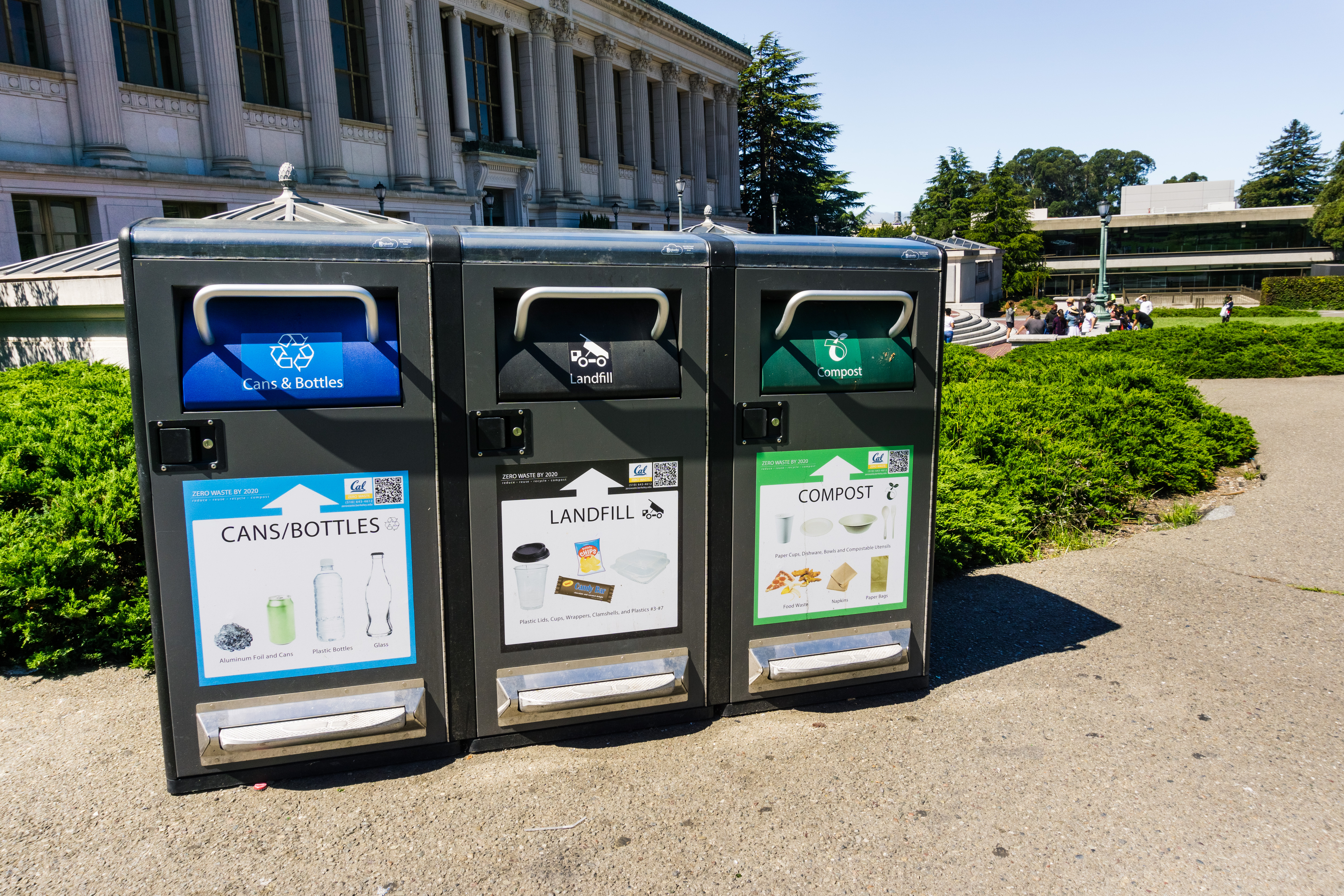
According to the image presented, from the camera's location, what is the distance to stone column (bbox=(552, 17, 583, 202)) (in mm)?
41062

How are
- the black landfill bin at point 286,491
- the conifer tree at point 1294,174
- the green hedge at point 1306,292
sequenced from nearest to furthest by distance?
the black landfill bin at point 286,491 → the green hedge at point 1306,292 → the conifer tree at point 1294,174

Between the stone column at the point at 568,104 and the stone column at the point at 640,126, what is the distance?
594cm

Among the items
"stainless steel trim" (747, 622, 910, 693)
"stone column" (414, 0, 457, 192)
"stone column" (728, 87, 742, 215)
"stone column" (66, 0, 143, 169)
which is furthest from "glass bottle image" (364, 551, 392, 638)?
"stone column" (728, 87, 742, 215)

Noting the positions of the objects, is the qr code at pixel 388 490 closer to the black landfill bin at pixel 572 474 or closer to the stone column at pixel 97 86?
the black landfill bin at pixel 572 474

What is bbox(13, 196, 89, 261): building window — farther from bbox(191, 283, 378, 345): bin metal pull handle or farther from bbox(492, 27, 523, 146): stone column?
bbox(191, 283, 378, 345): bin metal pull handle

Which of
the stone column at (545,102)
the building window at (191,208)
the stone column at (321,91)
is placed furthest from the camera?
the stone column at (545,102)

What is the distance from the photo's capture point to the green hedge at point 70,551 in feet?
14.2

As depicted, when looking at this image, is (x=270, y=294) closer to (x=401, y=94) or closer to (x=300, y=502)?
(x=300, y=502)

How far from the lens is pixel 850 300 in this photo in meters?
3.77

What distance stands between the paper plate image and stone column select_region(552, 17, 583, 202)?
39429 mm

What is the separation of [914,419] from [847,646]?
1.07 metres

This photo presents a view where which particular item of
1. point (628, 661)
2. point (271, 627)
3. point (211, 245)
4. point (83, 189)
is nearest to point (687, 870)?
point (628, 661)

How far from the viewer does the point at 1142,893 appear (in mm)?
Answer: 2793

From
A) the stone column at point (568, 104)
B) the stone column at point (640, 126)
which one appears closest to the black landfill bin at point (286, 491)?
the stone column at point (568, 104)
